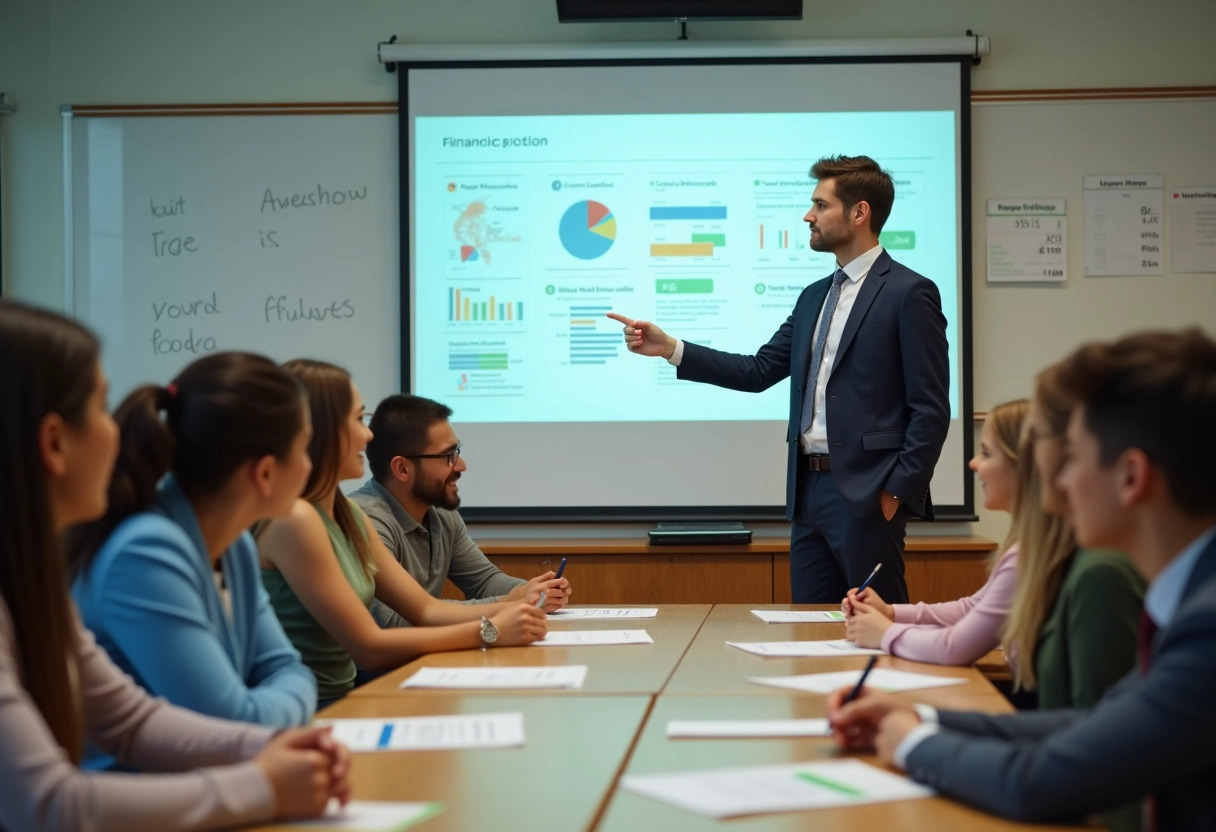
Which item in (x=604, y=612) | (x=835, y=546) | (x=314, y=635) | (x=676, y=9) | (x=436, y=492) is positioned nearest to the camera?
(x=314, y=635)

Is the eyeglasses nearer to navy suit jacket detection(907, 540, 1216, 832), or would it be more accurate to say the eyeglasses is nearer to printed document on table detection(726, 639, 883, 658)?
printed document on table detection(726, 639, 883, 658)

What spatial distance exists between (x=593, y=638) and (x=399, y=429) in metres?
0.88

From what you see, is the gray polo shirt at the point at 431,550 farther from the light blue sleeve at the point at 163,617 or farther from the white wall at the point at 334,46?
the white wall at the point at 334,46

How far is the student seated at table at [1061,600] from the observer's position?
4.94ft

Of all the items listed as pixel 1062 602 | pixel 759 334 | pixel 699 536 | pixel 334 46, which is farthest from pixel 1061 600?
pixel 334 46

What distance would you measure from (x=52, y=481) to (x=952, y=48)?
3940mm

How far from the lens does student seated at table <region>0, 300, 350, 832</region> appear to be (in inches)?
43.3

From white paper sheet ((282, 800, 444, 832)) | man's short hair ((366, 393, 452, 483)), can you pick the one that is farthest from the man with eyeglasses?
white paper sheet ((282, 800, 444, 832))

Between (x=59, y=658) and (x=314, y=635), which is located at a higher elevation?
(x=59, y=658)

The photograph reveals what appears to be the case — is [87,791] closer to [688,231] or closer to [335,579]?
[335,579]

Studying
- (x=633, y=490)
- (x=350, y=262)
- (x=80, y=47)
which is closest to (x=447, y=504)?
(x=633, y=490)

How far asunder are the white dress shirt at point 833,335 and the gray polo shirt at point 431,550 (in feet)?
3.12

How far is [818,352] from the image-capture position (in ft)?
11.4

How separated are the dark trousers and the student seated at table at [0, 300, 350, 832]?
222 centimetres
